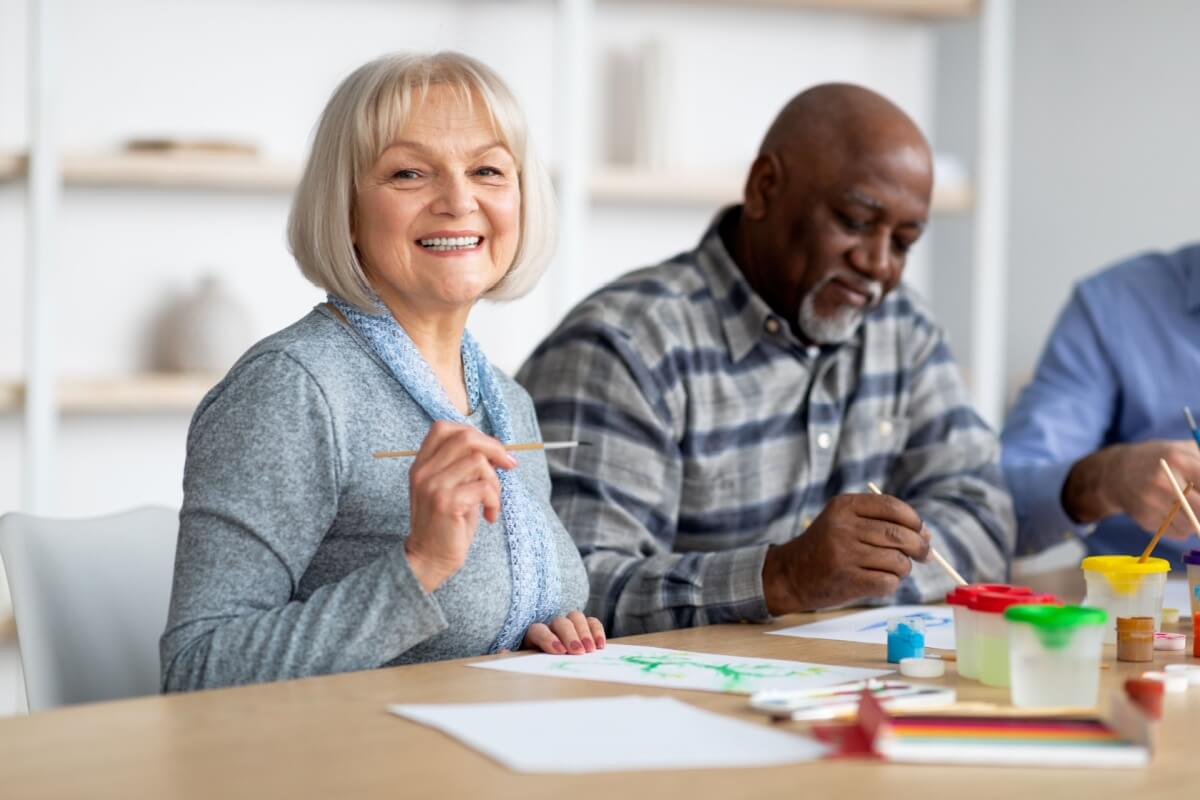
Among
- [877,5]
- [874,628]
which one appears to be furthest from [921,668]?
[877,5]

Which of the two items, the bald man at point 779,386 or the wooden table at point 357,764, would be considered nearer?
the wooden table at point 357,764

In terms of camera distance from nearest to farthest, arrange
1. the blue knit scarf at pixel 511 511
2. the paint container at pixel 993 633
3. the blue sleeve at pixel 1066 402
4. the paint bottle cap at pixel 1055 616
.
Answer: the paint bottle cap at pixel 1055 616 → the paint container at pixel 993 633 → the blue knit scarf at pixel 511 511 → the blue sleeve at pixel 1066 402

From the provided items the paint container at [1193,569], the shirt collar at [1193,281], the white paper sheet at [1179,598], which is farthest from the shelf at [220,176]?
the paint container at [1193,569]

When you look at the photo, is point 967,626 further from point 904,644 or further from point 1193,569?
point 1193,569

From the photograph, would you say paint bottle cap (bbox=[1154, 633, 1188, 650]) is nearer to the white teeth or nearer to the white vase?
the white teeth

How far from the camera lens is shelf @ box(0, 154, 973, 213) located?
10.7 feet

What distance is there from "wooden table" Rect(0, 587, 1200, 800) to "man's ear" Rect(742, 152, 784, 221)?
107 cm

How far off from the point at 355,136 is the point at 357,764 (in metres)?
0.74

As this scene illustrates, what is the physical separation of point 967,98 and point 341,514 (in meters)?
3.26

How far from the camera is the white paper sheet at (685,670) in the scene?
130cm

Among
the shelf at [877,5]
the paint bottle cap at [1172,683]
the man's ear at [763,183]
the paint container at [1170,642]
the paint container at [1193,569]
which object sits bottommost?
the paint container at [1170,642]

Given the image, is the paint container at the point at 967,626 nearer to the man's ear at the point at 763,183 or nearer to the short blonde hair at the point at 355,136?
the short blonde hair at the point at 355,136

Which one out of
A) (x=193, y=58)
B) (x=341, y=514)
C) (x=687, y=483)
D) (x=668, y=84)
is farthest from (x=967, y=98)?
(x=341, y=514)

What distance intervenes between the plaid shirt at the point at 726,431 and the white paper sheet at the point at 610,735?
65 centimetres
